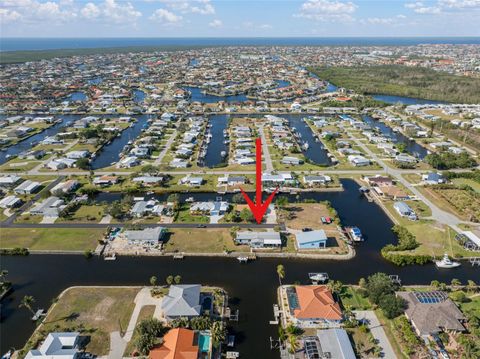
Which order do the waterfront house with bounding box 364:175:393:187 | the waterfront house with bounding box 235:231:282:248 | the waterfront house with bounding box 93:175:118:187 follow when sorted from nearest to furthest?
1. the waterfront house with bounding box 235:231:282:248
2. the waterfront house with bounding box 364:175:393:187
3. the waterfront house with bounding box 93:175:118:187

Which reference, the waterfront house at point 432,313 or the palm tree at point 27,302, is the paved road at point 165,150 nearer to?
the palm tree at point 27,302

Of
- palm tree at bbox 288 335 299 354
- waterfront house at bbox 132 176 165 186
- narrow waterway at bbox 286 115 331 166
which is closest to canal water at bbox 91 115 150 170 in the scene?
waterfront house at bbox 132 176 165 186

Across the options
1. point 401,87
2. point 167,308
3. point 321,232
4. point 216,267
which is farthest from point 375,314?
point 401,87

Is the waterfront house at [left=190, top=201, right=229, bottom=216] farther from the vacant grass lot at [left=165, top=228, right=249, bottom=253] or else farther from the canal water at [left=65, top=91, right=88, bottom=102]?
the canal water at [left=65, top=91, right=88, bottom=102]

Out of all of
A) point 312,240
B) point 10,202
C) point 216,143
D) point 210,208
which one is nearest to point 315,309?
point 312,240

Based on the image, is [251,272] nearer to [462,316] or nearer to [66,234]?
[462,316]
